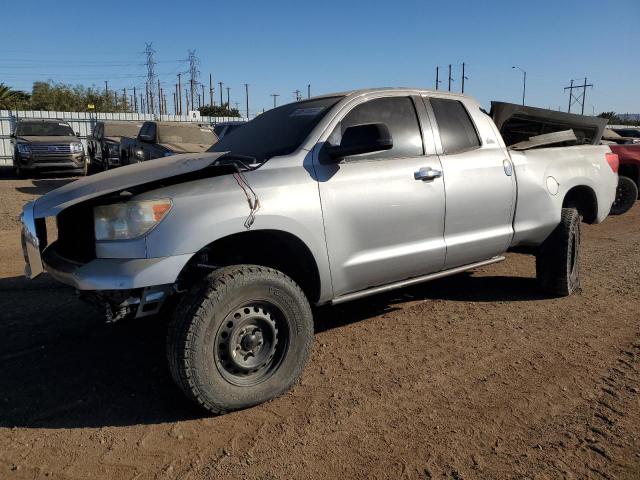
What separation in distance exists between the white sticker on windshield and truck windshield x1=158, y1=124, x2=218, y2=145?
25.9 feet

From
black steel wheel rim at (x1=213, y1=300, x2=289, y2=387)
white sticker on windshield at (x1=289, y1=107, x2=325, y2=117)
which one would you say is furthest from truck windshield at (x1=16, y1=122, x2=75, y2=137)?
black steel wheel rim at (x1=213, y1=300, x2=289, y2=387)

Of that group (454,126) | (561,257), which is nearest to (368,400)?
(454,126)

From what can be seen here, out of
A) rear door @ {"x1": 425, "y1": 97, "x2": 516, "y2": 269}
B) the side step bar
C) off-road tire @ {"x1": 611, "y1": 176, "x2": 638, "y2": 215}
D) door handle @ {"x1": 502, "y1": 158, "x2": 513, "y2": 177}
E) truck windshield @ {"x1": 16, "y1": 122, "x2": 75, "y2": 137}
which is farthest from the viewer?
truck windshield @ {"x1": 16, "y1": 122, "x2": 75, "y2": 137}

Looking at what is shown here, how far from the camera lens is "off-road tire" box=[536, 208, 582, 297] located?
17.0 ft

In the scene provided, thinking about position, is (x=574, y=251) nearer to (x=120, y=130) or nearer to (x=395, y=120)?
(x=395, y=120)

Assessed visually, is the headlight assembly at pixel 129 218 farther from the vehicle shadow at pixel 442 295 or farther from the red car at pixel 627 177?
the red car at pixel 627 177

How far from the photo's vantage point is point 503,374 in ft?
12.2

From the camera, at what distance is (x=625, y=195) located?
1156 centimetres

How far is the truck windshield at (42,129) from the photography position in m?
17.2

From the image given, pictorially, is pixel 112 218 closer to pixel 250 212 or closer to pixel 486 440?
Answer: pixel 250 212

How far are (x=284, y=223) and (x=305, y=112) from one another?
1.22 meters

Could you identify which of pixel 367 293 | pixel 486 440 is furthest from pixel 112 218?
pixel 486 440

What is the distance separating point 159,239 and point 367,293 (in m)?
1.62

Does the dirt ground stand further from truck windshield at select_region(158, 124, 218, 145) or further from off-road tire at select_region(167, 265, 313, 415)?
truck windshield at select_region(158, 124, 218, 145)
